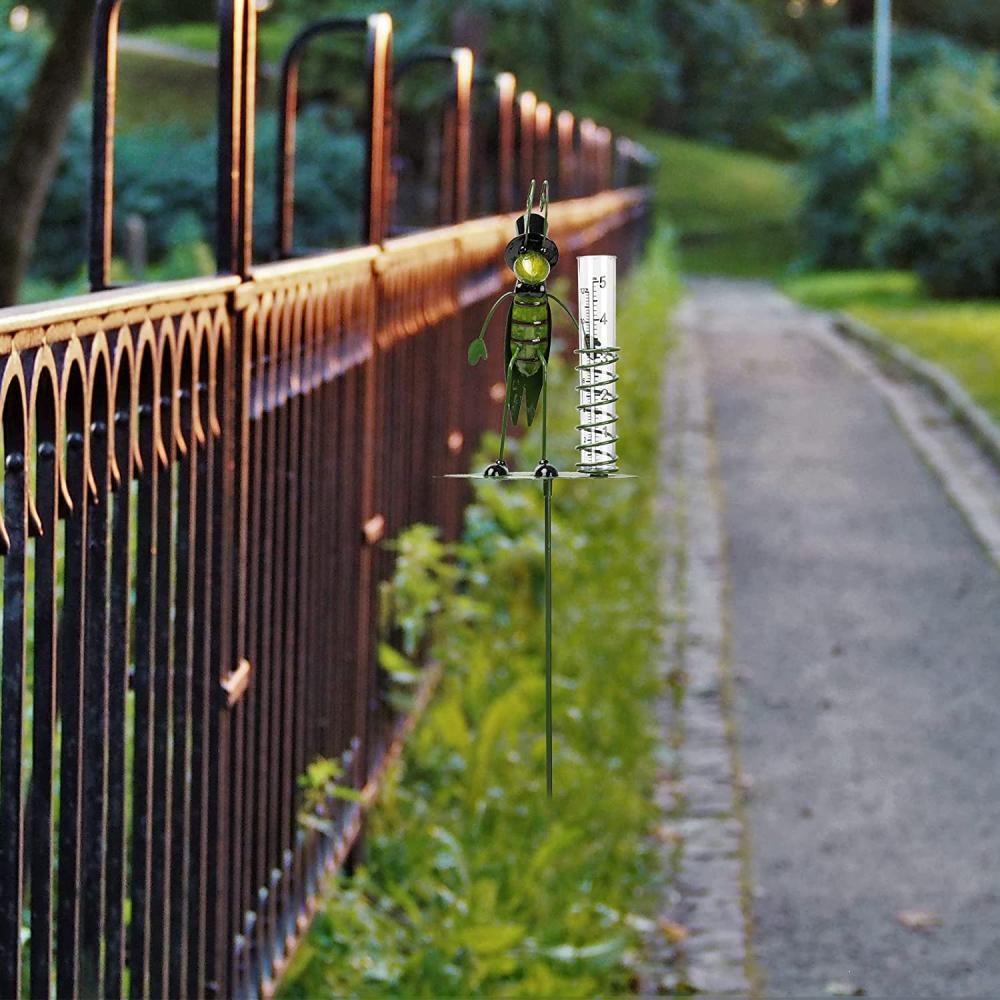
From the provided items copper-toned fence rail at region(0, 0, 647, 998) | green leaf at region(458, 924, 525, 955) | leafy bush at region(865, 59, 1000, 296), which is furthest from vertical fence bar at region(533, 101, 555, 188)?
leafy bush at region(865, 59, 1000, 296)

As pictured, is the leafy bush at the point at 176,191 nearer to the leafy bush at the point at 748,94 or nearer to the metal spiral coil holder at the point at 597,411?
the leafy bush at the point at 748,94

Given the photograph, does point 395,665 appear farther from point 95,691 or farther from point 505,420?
point 505,420

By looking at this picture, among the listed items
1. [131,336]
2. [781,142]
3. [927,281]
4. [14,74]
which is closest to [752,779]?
[131,336]

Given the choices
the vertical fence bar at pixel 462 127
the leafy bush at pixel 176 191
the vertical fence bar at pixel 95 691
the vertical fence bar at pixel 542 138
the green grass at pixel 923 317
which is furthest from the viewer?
the leafy bush at pixel 176 191

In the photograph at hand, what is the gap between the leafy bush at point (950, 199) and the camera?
2708cm

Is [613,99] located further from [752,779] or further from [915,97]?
[752,779]

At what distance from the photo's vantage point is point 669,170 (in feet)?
182

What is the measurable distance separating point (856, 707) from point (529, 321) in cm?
661

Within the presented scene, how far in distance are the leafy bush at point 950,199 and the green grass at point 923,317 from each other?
507mm

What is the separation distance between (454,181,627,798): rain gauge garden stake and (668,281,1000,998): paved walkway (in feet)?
13.6

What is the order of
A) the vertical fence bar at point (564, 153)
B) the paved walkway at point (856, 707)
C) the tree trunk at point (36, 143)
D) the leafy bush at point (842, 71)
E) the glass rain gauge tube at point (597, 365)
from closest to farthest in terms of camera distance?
the glass rain gauge tube at point (597, 365), the paved walkway at point (856, 707), the tree trunk at point (36, 143), the vertical fence bar at point (564, 153), the leafy bush at point (842, 71)

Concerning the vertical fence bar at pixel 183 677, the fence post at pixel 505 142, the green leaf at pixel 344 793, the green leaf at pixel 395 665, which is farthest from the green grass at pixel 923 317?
the vertical fence bar at pixel 183 677

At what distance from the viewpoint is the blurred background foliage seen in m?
26.9

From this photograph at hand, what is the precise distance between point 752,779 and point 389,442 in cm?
202
